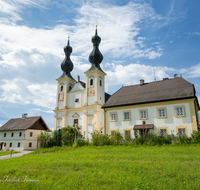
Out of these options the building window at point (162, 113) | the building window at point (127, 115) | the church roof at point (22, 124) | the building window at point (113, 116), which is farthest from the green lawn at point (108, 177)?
the church roof at point (22, 124)

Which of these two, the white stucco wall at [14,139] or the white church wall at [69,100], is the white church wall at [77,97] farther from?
the white stucco wall at [14,139]

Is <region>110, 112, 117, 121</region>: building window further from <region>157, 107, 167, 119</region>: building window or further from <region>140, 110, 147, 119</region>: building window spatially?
<region>157, 107, 167, 119</region>: building window

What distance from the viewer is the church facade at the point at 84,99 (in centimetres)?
3288

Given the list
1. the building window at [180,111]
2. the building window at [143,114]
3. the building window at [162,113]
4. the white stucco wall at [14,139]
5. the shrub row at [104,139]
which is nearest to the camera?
the shrub row at [104,139]

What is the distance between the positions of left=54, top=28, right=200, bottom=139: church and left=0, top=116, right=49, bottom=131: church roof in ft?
24.3

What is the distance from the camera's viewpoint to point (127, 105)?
2652 centimetres

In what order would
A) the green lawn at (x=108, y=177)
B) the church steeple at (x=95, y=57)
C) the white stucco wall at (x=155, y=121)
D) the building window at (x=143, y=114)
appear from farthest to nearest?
the church steeple at (x=95, y=57) → the building window at (x=143, y=114) → the white stucco wall at (x=155, y=121) → the green lawn at (x=108, y=177)

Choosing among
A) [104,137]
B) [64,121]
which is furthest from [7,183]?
[64,121]

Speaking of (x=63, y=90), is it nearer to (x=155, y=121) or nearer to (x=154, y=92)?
(x=154, y=92)

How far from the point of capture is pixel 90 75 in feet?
116

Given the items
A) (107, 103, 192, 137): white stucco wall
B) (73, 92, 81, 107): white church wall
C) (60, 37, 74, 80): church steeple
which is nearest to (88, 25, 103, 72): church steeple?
(73, 92, 81, 107): white church wall

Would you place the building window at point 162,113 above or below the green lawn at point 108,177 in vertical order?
above

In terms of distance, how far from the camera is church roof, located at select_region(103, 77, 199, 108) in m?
24.0

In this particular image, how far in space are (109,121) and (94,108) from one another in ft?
20.1
